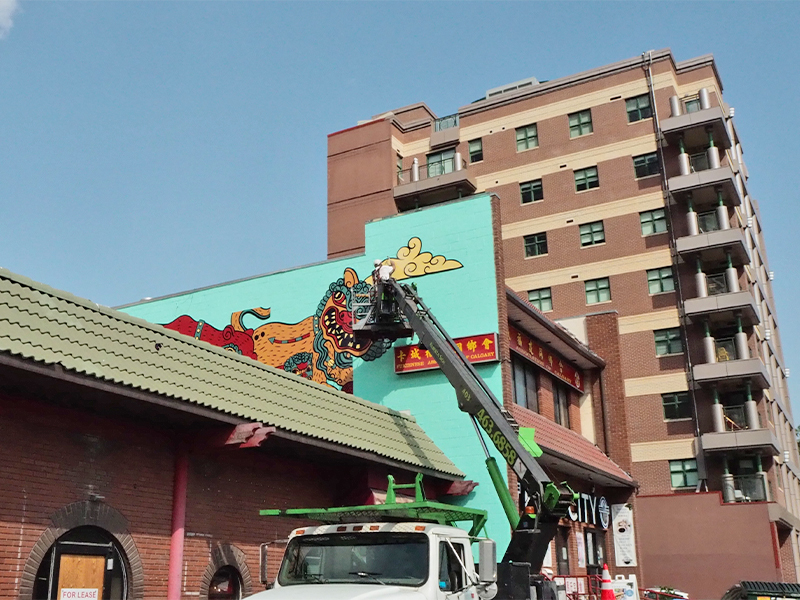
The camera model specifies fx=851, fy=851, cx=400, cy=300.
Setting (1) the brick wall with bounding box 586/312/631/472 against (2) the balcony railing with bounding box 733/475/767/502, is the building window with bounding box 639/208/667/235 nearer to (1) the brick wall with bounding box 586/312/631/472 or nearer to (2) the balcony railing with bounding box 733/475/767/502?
(1) the brick wall with bounding box 586/312/631/472

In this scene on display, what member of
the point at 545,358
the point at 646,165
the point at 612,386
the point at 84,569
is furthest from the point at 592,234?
the point at 84,569

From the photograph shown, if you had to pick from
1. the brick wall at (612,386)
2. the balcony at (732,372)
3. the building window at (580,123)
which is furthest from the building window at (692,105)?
the brick wall at (612,386)

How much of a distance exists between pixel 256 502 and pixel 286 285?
10.4 metres

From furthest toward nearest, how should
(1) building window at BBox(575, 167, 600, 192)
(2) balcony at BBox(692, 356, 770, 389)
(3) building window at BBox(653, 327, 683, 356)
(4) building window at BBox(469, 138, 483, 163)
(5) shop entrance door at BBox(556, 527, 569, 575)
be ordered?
1. (4) building window at BBox(469, 138, 483, 163)
2. (1) building window at BBox(575, 167, 600, 192)
3. (3) building window at BBox(653, 327, 683, 356)
4. (2) balcony at BBox(692, 356, 770, 389)
5. (5) shop entrance door at BBox(556, 527, 569, 575)

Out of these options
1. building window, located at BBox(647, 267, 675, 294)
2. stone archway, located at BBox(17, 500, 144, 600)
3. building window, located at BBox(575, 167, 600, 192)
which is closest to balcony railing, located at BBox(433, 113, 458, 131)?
building window, located at BBox(575, 167, 600, 192)

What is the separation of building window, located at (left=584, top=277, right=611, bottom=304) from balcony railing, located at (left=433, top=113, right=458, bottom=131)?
44.1ft

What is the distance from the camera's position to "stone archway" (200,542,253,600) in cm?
1387

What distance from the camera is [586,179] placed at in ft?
145

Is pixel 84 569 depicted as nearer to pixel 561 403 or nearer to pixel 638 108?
pixel 561 403

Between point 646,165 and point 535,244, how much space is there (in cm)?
682

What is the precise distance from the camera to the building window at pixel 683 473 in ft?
124

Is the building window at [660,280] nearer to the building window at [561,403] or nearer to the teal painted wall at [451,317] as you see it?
the building window at [561,403]

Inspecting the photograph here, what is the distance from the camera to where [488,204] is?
2219 cm

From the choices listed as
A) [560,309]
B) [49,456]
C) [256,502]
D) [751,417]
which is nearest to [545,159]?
[560,309]
